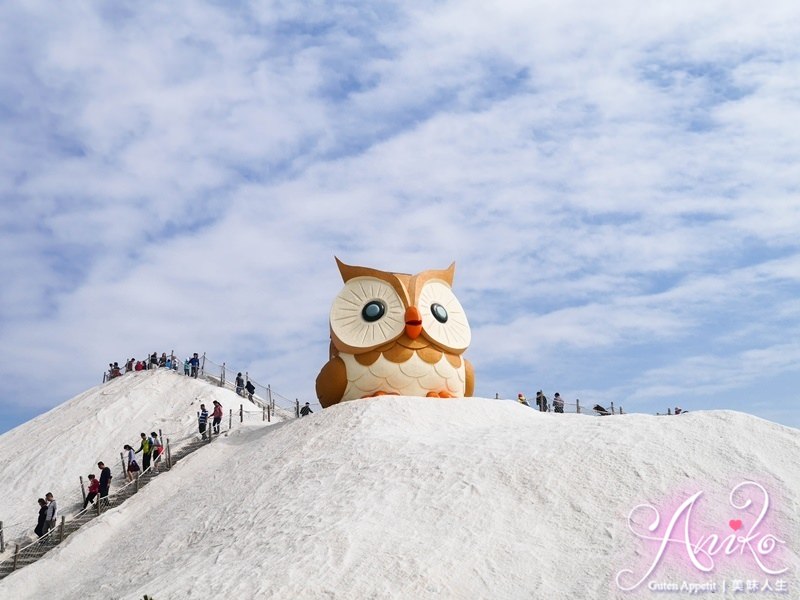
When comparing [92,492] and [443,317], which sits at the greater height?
[443,317]

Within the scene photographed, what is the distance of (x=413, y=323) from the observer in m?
21.4

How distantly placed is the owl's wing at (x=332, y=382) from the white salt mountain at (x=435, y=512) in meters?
1.34

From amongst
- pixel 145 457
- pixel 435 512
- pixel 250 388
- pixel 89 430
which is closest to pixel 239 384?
pixel 250 388

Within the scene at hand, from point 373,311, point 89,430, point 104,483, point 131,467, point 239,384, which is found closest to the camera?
point 104,483

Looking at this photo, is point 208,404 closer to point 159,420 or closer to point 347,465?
point 159,420

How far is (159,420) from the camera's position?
30438mm

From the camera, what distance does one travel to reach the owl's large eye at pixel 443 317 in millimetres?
21938

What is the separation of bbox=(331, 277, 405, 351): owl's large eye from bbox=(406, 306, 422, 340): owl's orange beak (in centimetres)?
18

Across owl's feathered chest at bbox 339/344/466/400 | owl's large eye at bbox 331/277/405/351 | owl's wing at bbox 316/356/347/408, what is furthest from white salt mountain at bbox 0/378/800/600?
A: owl's large eye at bbox 331/277/405/351

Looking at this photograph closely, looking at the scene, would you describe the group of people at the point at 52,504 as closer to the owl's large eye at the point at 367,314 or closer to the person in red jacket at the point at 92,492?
the person in red jacket at the point at 92,492

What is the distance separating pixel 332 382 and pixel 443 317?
3620 millimetres

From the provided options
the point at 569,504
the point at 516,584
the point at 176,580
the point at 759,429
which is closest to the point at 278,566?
the point at 176,580

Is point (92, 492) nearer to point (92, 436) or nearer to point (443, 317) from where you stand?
point (92, 436)

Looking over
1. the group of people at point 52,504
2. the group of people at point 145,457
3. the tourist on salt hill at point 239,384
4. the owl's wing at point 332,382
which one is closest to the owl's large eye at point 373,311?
the owl's wing at point 332,382
